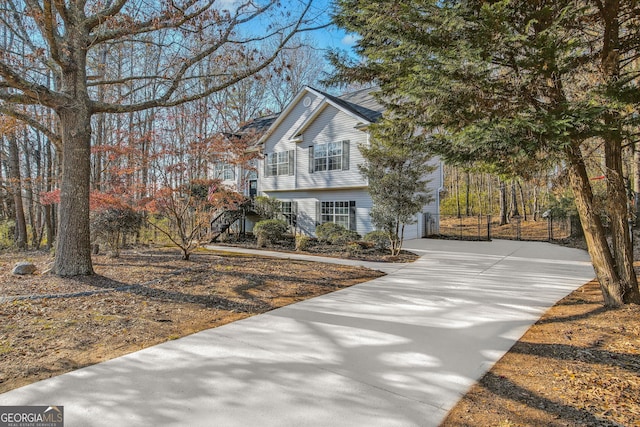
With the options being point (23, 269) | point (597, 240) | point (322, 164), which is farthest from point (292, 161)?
point (597, 240)

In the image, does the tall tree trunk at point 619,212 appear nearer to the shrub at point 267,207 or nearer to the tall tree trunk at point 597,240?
the tall tree trunk at point 597,240

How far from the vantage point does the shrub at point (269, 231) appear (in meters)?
14.3

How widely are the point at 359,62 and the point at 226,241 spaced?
11743 millimetres

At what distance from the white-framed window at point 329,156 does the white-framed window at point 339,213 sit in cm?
174

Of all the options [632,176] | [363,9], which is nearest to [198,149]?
[363,9]

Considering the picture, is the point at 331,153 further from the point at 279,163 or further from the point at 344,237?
the point at 344,237

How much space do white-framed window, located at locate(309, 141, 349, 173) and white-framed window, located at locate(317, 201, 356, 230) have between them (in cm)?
174

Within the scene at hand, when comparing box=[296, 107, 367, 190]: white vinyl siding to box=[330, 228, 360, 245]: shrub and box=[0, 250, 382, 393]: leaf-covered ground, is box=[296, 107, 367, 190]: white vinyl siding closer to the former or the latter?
box=[330, 228, 360, 245]: shrub

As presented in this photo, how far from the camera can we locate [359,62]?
266 inches

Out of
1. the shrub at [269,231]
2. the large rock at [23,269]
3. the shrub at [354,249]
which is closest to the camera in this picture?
the large rock at [23,269]

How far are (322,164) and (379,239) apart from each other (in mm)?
5527

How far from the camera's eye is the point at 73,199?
6.56 metres

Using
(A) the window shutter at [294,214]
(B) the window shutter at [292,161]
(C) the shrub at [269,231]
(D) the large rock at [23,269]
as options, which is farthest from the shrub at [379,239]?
(D) the large rock at [23,269]

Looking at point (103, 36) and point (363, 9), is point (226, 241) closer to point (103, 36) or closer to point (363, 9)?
point (103, 36)
